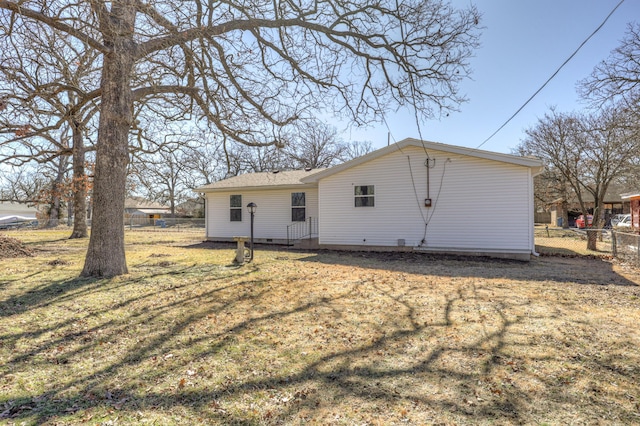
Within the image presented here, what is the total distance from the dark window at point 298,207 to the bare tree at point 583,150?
43.5ft

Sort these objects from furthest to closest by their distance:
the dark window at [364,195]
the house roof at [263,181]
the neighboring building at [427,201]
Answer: the house roof at [263,181]
the dark window at [364,195]
the neighboring building at [427,201]

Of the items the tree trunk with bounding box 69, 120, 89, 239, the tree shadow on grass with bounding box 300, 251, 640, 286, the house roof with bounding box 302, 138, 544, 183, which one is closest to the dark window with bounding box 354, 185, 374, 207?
the house roof with bounding box 302, 138, 544, 183

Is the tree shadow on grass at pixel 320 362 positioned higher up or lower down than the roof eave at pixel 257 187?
lower down

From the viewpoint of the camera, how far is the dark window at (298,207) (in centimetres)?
1511

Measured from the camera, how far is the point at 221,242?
→ 16.6 m

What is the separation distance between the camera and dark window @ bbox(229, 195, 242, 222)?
53.8ft

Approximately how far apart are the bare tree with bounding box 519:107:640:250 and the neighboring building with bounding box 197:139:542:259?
8.75 metres

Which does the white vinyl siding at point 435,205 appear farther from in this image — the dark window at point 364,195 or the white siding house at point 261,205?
the white siding house at point 261,205

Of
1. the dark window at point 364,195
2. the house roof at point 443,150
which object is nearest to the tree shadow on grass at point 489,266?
the dark window at point 364,195

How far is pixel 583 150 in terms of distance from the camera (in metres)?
18.1

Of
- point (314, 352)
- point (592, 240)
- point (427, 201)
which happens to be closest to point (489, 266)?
point (427, 201)

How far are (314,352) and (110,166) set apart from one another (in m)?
5.26

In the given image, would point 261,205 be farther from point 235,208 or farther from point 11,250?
point 11,250

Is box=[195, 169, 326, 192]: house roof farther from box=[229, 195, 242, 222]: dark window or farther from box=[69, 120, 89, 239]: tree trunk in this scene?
box=[69, 120, 89, 239]: tree trunk
